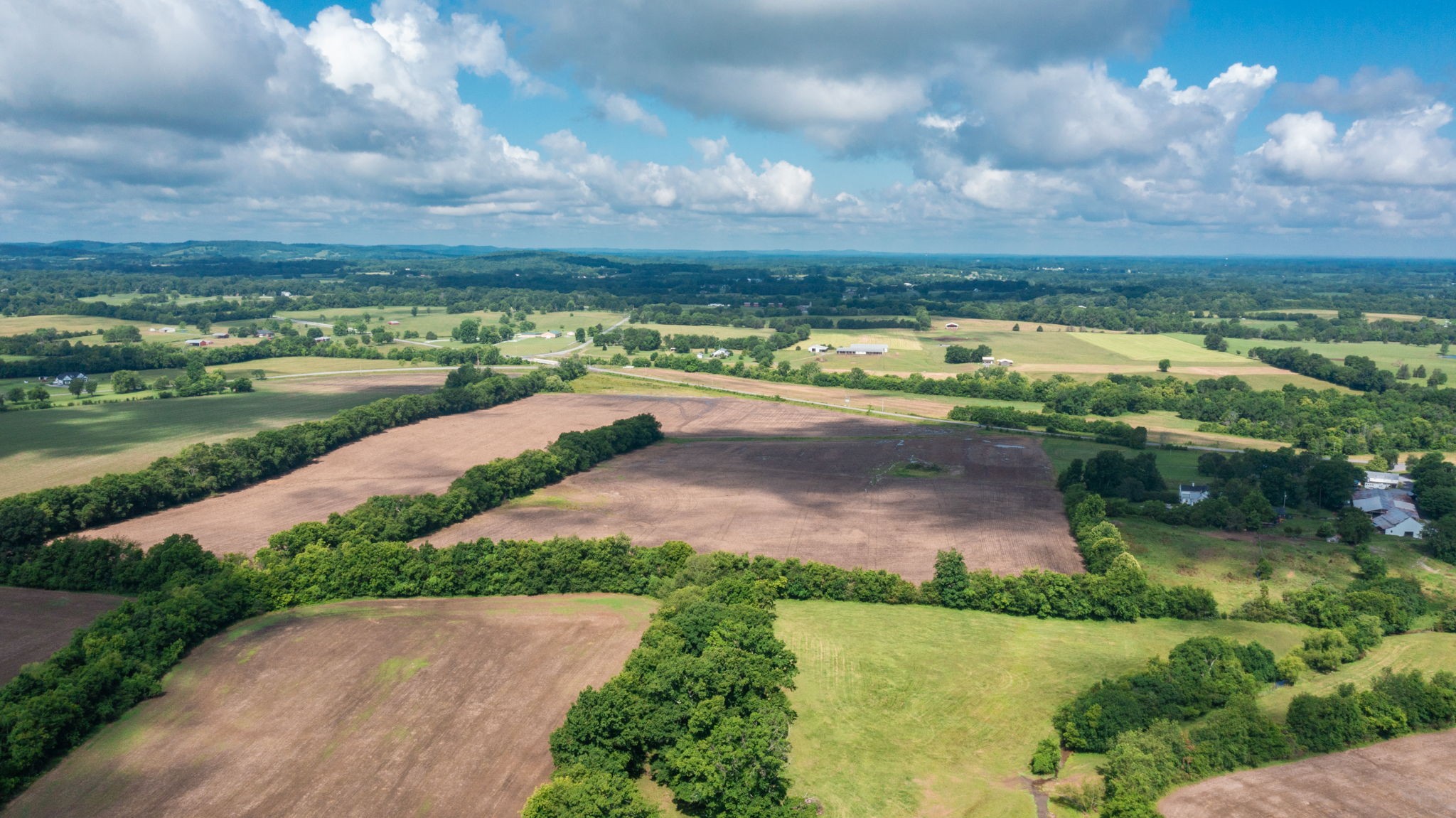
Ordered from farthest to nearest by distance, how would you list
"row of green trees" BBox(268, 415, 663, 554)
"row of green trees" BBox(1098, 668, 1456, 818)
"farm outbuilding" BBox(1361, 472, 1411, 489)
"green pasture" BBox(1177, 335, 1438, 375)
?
"green pasture" BBox(1177, 335, 1438, 375)
"farm outbuilding" BBox(1361, 472, 1411, 489)
"row of green trees" BBox(268, 415, 663, 554)
"row of green trees" BBox(1098, 668, 1456, 818)

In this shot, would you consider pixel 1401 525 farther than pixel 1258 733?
Yes

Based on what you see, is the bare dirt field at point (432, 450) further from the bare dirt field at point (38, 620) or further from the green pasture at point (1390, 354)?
the green pasture at point (1390, 354)

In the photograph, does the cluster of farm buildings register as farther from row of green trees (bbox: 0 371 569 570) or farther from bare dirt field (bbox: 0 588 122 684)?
row of green trees (bbox: 0 371 569 570)

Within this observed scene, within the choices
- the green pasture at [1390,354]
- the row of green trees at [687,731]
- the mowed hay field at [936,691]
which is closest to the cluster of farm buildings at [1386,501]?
the mowed hay field at [936,691]

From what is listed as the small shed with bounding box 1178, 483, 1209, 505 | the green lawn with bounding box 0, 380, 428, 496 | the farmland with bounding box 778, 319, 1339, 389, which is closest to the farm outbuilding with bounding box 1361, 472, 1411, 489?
the small shed with bounding box 1178, 483, 1209, 505


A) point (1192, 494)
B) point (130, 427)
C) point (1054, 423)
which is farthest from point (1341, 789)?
point (130, 427)

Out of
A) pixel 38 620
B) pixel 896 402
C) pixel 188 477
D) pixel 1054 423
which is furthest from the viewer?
pixel 896 402

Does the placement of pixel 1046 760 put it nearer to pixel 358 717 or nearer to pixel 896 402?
pixel 358 717
